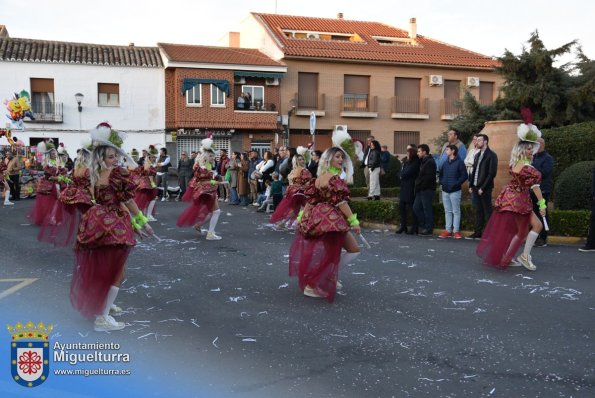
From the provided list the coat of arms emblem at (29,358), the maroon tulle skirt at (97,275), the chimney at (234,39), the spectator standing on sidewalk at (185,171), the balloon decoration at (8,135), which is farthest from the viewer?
the chimney at (234,39)

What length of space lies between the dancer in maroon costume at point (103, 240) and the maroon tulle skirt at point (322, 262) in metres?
2.09

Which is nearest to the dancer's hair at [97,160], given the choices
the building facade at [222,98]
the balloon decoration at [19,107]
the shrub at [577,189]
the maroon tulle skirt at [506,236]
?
the maroon tulle skirt at [506,236]

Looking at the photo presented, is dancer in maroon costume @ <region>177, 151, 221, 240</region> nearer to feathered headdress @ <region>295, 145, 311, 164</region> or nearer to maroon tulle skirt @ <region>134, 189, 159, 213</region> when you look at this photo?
feathered headdress @ <region>295, 145, 311, 164</region>

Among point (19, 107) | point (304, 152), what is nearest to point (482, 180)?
point (304, 152)

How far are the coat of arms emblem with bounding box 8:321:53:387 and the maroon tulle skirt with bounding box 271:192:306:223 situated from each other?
314 inches

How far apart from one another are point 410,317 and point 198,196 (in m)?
6.48

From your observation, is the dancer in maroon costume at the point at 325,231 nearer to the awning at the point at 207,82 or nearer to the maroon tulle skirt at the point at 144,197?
the maroon tulle skirt at the point at 144,197

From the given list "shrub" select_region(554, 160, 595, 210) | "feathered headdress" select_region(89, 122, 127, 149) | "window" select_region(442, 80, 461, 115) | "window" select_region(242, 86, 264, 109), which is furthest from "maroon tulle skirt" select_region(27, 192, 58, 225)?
"window" select_region(442, 80, 461, 115)

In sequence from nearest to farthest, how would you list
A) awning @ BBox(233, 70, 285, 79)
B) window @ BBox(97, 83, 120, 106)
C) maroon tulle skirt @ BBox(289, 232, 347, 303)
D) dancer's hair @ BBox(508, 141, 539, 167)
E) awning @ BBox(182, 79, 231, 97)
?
1. maroon tulle skirt @ BBox(289, 232, 347, 303)
2. dancer's hair @ BBox(508, 141, 539, 167)
3. awning @ BBox(182, 79, 231, 97)
4. window @ BBox(97, 83, 120, 106)
5. awning @ BBox(233, 70, 285, 79)

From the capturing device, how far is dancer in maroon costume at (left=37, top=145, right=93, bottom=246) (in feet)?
34.8

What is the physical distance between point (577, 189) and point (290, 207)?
233 inches

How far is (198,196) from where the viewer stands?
38.9 ft

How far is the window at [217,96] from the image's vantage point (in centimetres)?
3334

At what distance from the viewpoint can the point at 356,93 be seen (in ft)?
119
